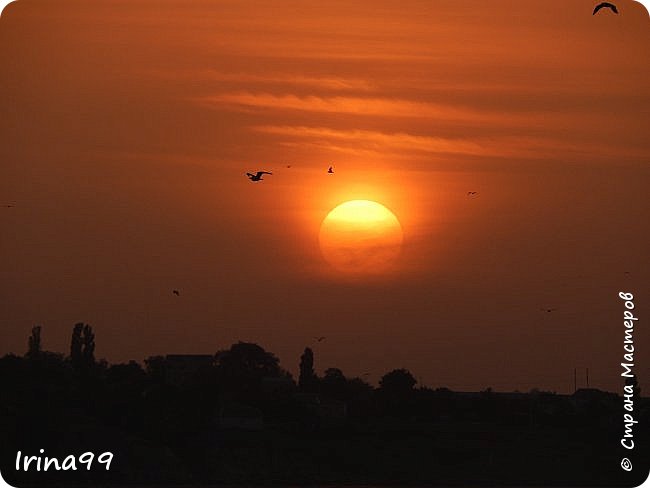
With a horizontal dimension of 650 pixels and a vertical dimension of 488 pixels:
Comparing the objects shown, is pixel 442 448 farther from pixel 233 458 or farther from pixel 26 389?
pixel 26 389

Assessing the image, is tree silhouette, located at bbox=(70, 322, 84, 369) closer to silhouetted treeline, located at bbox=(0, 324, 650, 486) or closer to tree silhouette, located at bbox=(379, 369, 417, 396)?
silhouetted treeline, located at bbox=(0, 324, 650, 486)

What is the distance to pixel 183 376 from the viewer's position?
524 feet

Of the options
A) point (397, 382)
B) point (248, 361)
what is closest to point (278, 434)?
point (397, 382)

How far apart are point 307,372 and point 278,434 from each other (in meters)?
34.7

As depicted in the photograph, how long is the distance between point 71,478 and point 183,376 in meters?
66.2

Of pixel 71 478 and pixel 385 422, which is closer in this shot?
pixel 71 478

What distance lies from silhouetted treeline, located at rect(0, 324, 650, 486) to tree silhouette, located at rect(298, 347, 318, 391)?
9.49 metres

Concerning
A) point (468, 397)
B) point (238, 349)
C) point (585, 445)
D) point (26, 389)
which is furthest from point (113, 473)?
point (238, 349)

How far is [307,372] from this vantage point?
492 feet

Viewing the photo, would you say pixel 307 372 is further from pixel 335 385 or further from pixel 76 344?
pixel 76 344

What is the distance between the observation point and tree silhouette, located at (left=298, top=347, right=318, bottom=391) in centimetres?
14875

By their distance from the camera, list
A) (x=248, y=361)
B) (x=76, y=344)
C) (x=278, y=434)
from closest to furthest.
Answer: (x=278, y=434) < (x=76, y=344) < (x=248, y=361)

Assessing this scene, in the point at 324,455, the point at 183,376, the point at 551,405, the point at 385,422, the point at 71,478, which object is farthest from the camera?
the point at 183,376

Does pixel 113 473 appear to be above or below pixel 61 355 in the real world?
below
